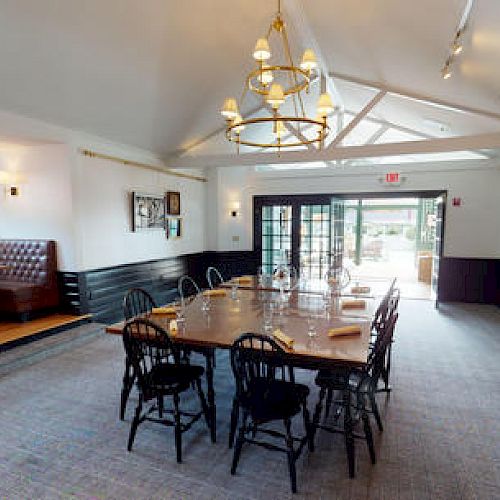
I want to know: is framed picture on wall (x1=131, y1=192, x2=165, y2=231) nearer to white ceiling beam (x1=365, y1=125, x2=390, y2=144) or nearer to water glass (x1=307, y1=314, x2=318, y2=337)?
water glass (x1=307, y1=314, x2=318, y2=337)

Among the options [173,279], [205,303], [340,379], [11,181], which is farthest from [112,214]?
[340,379]

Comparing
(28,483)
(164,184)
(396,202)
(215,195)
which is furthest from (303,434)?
(396,202)

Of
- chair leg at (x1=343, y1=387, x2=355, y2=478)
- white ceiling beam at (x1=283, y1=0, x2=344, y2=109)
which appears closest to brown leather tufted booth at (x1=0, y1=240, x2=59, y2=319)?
white ceiling beam at (x1=283, y1=0, x2=344, y2=109)

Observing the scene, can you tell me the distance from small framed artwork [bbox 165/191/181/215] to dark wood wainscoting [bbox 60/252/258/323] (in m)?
0.89

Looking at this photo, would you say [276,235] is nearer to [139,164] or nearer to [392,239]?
[139,164]

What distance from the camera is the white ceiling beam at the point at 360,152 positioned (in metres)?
4.50

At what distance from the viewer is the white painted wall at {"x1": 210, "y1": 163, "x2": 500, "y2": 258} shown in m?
6.32

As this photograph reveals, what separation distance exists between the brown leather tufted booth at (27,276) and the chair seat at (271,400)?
12.1ft

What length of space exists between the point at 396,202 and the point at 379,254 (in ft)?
6.97

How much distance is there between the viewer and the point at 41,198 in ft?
15.9

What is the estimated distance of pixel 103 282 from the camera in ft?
16.9

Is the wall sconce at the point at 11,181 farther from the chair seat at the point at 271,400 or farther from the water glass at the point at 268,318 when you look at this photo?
the chair seat at the point at 271,400

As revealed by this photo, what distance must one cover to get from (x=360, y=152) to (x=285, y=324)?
3327 millimetres

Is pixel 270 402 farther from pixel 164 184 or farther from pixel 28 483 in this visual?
pixel 164 184
